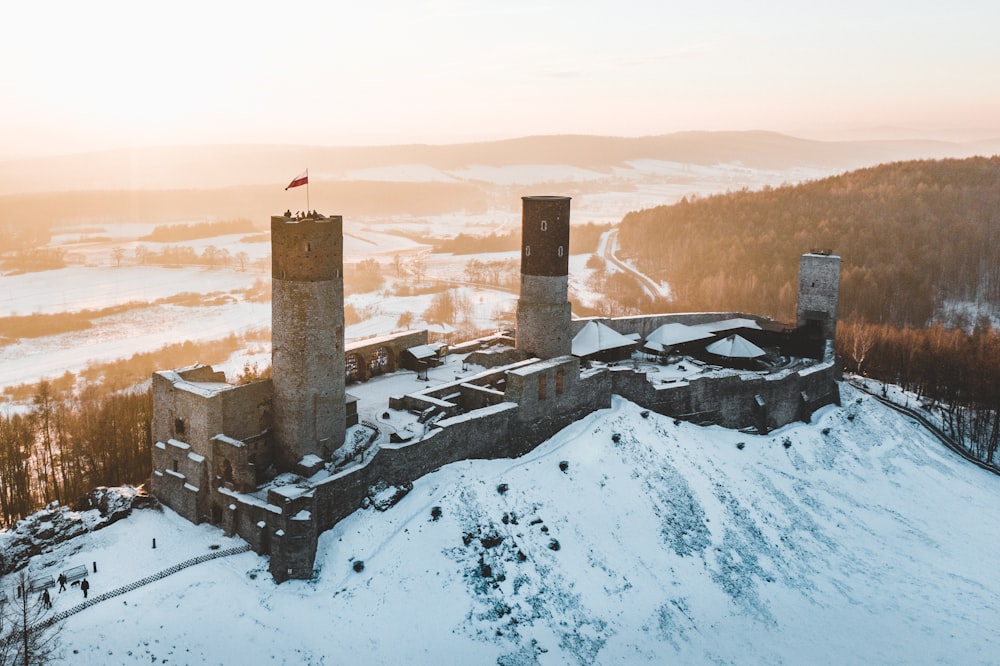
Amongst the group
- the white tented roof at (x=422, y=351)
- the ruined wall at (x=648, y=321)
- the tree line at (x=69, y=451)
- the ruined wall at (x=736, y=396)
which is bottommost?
the tree line at (x=69, y=451)

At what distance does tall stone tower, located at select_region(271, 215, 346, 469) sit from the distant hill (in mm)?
53704

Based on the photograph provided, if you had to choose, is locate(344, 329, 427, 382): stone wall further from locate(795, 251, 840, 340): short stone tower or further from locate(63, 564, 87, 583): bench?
locate(795, 251, 840, 340): short stone tower

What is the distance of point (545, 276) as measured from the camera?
122 feet

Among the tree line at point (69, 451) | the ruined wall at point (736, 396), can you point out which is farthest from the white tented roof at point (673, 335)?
the tree line at point (69, 451)

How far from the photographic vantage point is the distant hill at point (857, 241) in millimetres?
75062

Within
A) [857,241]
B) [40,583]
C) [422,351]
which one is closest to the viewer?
[40,583]

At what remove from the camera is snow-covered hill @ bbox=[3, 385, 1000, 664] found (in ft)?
74.1

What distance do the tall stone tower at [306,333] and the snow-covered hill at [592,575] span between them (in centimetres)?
376

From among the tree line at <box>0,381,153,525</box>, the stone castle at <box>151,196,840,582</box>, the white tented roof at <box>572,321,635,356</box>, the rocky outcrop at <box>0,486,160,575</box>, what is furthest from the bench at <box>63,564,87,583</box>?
the white tented roof at <box>572,321,635,356</box>

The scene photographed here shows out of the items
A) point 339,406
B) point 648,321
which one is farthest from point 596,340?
point 339,406

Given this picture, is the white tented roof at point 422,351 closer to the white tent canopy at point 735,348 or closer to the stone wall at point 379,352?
the stone wall at point 379,352

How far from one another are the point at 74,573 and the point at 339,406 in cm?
959

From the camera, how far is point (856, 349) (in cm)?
5472

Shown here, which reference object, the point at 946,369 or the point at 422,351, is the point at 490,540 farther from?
the point at 946,369
